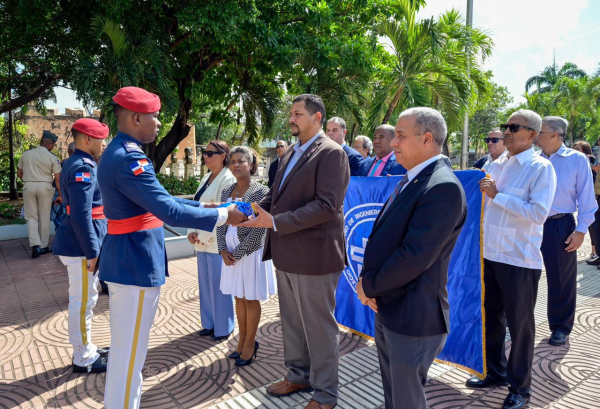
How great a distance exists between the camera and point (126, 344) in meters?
2.54

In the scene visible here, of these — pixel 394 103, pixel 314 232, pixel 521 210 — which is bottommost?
pixel 314 232

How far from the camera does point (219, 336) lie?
165 inches

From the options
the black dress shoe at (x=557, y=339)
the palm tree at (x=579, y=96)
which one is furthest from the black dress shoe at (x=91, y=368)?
the palm tree at (x=579, y=96)

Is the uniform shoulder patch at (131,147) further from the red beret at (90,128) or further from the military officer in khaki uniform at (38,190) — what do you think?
the military officer in khaki uniform at (38,190)

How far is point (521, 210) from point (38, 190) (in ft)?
27.5

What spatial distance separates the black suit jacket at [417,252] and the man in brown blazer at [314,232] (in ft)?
2.23

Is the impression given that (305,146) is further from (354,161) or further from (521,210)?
(354,161)

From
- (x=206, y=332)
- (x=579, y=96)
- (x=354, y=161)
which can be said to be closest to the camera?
(x=206, y=332)

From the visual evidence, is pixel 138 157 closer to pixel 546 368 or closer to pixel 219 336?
pixel 219 336

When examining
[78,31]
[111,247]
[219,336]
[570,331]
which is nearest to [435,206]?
[111,247]

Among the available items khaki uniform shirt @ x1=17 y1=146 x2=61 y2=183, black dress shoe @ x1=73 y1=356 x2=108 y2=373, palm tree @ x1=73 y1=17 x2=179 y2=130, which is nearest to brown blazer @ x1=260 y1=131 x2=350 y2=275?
black dress shoe @ x1=73 y1=356 x2=108 y2=373

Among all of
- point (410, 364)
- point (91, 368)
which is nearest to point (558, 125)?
point (410, 364)

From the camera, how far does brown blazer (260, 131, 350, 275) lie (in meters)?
2.68

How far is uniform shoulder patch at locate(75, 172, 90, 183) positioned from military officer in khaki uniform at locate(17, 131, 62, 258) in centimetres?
510
